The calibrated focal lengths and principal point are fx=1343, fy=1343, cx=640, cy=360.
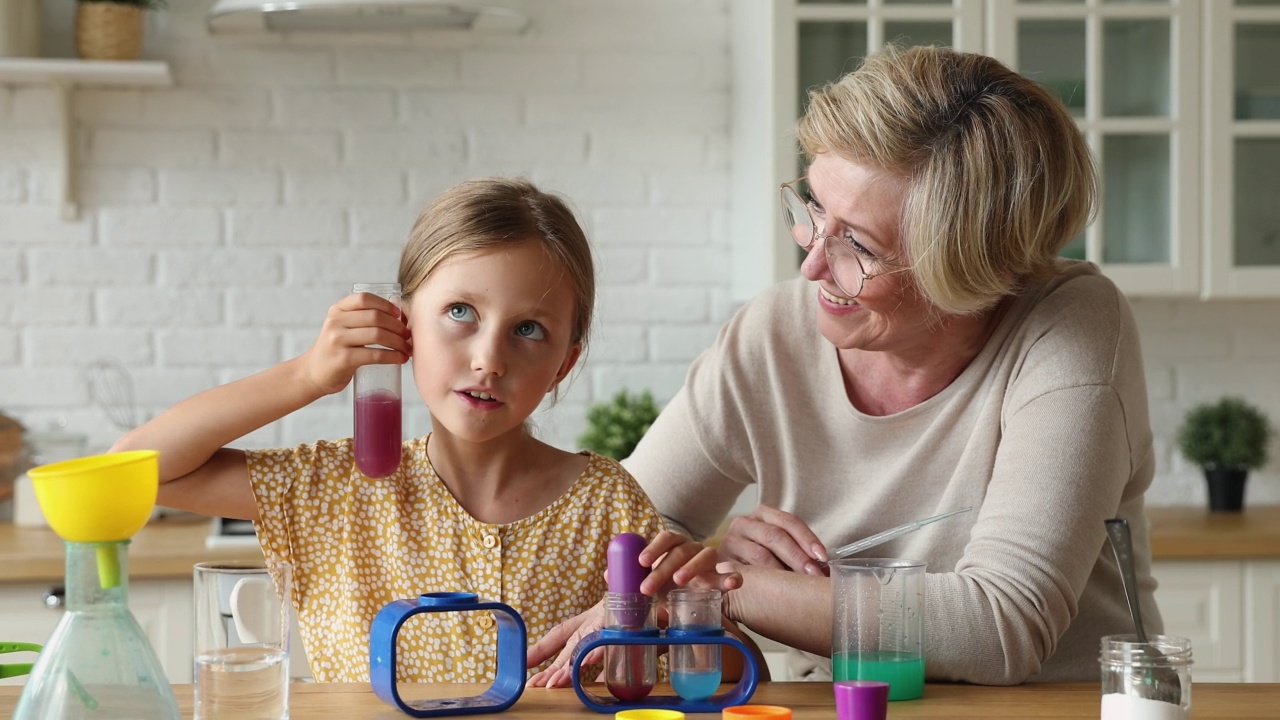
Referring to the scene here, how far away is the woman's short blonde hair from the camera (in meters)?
1.52

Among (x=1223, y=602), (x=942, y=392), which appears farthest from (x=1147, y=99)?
(x=942, y=392)

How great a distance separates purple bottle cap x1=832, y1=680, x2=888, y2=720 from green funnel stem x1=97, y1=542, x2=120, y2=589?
0.54m

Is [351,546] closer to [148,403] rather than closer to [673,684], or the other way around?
[673,684]

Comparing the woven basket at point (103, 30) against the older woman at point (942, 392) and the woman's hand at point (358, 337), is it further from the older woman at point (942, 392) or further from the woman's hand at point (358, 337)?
the woman's hand at point (358, 337)

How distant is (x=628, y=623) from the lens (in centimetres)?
113

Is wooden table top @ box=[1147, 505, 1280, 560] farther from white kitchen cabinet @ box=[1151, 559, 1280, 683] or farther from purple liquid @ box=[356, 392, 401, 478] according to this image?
purple liquid @ box=[356, 392, 401, 478]

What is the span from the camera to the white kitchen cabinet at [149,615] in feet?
7.93

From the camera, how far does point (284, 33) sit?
2.99m

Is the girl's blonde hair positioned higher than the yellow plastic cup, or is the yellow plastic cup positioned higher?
the girl's blonde hair

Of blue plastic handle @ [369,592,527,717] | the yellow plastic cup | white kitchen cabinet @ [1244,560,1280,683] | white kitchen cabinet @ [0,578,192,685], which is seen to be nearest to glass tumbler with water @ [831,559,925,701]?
blue plastic handle @ [369,592,527,717]

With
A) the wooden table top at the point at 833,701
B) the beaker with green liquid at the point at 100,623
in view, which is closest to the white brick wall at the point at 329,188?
the wooden table top at the point at 833,701

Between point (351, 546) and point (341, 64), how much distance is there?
183 cm

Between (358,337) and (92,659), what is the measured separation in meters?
0.49

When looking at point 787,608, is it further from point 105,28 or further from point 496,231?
point 105,28
